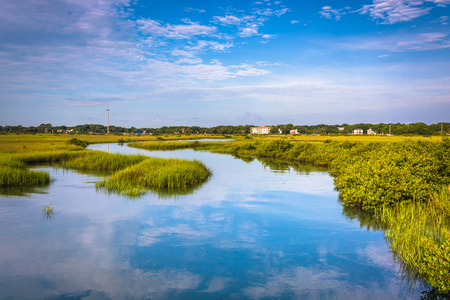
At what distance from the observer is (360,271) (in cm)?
880

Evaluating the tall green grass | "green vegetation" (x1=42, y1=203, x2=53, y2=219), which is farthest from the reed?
"green vegetation" (x1=42, y1=203, x2=53, y2=219)

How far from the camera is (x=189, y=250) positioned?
33.8 feet

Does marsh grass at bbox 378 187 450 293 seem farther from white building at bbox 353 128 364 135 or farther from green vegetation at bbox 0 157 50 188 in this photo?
white building at bbox 353 128 364 135

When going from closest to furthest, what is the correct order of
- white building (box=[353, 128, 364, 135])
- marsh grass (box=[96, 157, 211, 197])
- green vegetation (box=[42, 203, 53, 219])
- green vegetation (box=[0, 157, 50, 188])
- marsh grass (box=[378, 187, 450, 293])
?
marsh grass (box=[378, 187, 450, 293])
green vegetation (box=[42, 203, 53, 219])
marsh grass (box=[96, 157, 211, 197])
green vegetation (box=[0, 157, 50, 188])
white building (box=[353, 128, 364, 135])

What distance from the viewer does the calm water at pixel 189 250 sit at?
7879 mm

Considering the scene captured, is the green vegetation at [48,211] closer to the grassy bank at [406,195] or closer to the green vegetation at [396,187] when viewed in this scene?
the green vegetation at [396,187]

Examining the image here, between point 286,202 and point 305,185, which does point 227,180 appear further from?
point 286,202

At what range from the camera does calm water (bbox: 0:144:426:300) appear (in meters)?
7.88

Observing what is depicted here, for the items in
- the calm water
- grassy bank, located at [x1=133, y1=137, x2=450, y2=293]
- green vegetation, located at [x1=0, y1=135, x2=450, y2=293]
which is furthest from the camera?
grassy bank, located at [x1=133, y1=137, x2=450, y2=293]

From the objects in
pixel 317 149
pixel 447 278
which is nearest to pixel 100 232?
pixel 447 278

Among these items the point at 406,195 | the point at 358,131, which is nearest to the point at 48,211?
the point at 406,195

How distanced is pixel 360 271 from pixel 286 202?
27.5 ft

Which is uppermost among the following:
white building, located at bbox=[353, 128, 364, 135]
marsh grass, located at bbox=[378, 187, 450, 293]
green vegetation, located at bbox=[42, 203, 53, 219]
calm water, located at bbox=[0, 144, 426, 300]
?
white building, located at bbox=[353, 128, 364, 135]

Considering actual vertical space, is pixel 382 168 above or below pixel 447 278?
above
